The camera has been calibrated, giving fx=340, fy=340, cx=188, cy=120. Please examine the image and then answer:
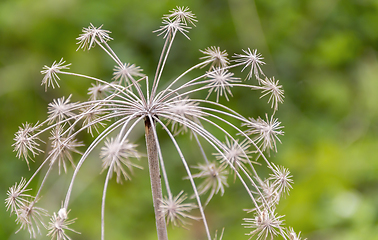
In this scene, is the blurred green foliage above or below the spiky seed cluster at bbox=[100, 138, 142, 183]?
above

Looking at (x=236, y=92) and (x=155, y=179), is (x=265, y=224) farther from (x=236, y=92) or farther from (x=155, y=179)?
(x=236, y=92)

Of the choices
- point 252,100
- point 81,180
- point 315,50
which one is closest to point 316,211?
point 252,100

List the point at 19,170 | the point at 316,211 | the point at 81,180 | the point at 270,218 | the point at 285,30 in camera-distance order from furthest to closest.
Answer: the point at 285,30 < the point at 19,170 < the point at 81,180 < the point at 316,211 < the point at 270,218

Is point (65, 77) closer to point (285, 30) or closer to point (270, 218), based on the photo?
point (285, 30)

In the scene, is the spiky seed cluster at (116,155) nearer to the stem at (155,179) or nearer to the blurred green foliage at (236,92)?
the stem at (155,179)

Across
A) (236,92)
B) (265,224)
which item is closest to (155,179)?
(265,224)

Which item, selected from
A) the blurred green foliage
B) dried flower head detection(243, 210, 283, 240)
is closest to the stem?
dried flower head detection(243, 210, 283, 240)

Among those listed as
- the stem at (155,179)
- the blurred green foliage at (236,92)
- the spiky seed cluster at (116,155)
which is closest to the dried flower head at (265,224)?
the stem at (155,179)

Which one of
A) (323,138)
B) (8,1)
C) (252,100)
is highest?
(8,1)

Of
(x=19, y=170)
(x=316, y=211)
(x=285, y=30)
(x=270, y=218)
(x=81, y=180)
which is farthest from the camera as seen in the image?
(x=285, y=30)

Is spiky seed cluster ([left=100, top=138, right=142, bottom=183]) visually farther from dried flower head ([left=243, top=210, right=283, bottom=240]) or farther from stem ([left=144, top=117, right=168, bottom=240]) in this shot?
dried flower head ([left=243, top=210, right=283, bottom=240])
